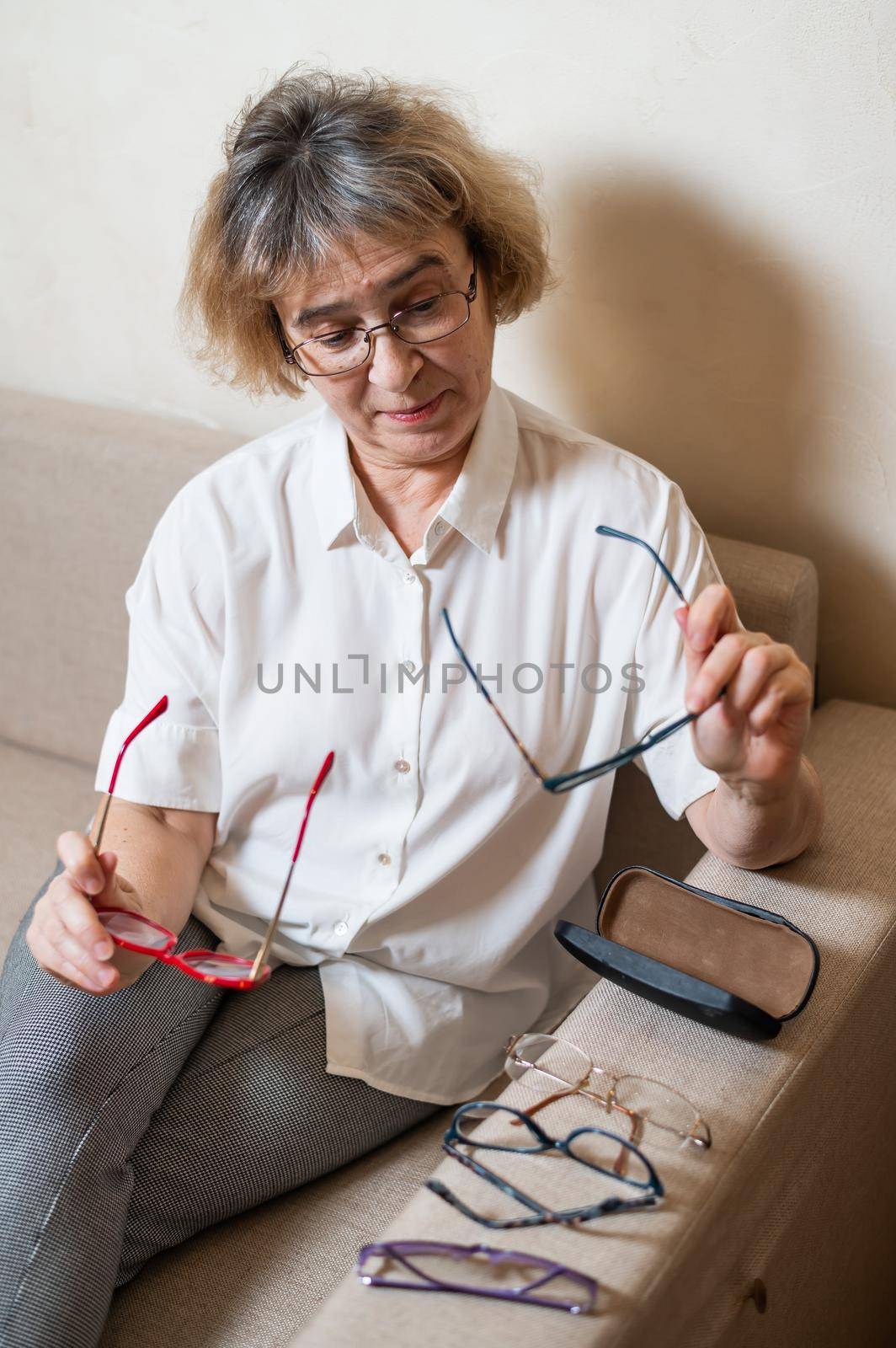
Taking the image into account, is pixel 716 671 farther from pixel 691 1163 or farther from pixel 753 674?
pixel 691 1163

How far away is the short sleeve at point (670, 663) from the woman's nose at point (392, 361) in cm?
30

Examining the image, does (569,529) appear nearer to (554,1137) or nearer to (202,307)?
(202,307)

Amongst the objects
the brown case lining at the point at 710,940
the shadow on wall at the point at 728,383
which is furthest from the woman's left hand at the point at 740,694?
the shadow on wall at the point at 728,383

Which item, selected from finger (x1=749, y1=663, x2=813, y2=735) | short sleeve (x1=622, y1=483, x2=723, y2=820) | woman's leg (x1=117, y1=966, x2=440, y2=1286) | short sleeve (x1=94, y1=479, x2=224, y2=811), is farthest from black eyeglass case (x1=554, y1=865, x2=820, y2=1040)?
short sleeve (x1=94, y1=479, x2=224, y2=811)

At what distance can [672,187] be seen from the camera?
131cm

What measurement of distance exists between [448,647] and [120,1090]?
0.54 m

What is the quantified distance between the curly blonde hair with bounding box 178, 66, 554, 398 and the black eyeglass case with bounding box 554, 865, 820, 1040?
65cm

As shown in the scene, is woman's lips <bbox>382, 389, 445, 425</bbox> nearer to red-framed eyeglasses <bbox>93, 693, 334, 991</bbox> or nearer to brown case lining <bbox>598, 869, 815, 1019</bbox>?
red-framed eyeglasses <bbox>93, 693, 334, 991</bbox>

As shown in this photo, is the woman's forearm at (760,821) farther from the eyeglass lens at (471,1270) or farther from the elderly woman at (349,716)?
the eyeglass lens at (471,1270)

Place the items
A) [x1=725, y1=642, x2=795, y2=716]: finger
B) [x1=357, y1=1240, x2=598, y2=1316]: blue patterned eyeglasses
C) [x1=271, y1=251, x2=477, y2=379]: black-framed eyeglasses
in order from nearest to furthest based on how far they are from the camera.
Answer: [x1=357, y1=1240, x2=598, y2=1316]: blue patterned eyeglasses, [x1=725, y1=642, x2=795, y2=716]: finger, [x1=271, y1=251, x2=477, y2=379]: black-framed eyeglasses

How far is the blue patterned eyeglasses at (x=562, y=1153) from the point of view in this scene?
0.83 m

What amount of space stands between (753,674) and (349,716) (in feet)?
1.58

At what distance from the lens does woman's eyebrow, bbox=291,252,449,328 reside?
3.49 ft

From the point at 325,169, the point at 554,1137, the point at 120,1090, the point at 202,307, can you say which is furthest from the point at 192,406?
the point at 554,1137
